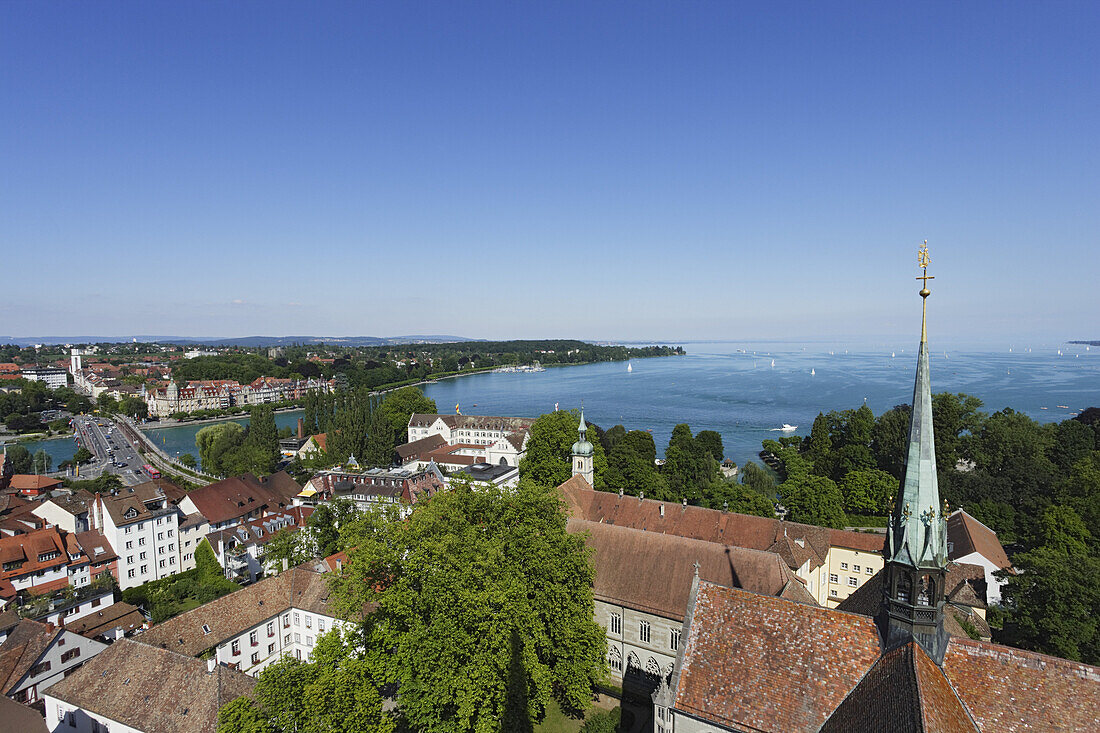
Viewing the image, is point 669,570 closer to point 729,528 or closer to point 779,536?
point 729,528

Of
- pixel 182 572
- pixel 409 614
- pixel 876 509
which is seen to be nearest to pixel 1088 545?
pixel 876 509

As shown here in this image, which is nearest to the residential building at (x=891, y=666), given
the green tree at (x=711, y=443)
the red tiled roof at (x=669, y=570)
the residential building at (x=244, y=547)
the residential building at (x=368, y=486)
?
the red tiled roof at (x=669, y=570)

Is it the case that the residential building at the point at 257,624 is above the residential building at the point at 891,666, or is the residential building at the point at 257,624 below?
below

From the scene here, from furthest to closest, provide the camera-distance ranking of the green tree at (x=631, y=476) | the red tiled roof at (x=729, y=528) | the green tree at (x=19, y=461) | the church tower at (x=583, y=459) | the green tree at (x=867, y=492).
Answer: the green tree at (x=19, y=461), the green tree at (x=631, y=476), the green tree at (x=867, y=492), the church tower at (x=583, y=459), the red tiled roof at (x=729, y=528)

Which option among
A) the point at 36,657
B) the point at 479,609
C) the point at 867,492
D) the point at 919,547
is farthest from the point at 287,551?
the point at 867,492

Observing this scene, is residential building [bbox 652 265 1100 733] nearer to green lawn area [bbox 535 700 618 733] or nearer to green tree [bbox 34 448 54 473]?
green lawn area [bbox 535 700 618 733]

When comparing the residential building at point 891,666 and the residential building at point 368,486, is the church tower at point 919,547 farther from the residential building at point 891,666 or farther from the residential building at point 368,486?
the residential building at point 368,486

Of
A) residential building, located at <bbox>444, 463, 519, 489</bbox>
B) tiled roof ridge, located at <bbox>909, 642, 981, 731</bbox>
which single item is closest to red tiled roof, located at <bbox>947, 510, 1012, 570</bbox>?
tiled roof ridge, located at <bbox>909, 642, 981, 731</bbox>
